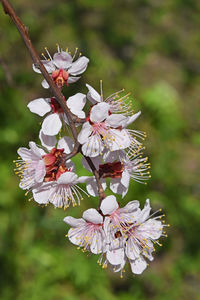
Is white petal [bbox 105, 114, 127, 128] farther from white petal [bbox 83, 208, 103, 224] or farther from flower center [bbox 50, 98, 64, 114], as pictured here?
white petal [bbox 83, 208, 103, 224]

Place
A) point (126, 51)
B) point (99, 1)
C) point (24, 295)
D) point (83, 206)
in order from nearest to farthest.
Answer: point (24, 295)
point (83, 206)
point (126, 51)
point (99, 1)

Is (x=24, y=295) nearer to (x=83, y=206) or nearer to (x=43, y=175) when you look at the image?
(x=83, y=206)

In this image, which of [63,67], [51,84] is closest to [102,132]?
[51,84]

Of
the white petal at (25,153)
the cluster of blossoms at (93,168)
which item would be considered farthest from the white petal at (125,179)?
the white petal at (25,153)

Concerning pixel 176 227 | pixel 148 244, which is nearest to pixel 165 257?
pixel 176 227

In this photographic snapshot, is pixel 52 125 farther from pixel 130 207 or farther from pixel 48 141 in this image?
pixel 130 207

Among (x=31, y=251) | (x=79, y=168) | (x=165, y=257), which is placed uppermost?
(x=79, y=168)
